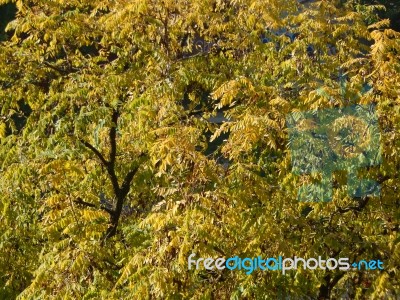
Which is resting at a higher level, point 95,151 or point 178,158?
point 95,151

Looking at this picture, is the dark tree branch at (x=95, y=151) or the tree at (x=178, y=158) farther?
the dark tree branch at (x=95, y=151)

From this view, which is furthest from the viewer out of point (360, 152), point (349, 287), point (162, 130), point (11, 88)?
point (11, 88)

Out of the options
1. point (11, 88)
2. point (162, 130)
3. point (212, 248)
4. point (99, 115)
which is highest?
point (11, 88)

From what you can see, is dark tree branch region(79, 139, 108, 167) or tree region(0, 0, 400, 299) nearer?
tree region(0, 0, 400, 299)

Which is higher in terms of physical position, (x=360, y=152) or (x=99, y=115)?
(x=99, y=115)

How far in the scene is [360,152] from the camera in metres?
5.71

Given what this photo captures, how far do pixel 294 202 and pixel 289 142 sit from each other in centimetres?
65

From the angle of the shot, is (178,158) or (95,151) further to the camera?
(95,151)

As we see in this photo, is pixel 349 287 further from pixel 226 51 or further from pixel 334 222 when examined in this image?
pixel 226 51

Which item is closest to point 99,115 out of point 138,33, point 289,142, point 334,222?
point 138,33

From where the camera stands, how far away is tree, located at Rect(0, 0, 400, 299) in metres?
5.08

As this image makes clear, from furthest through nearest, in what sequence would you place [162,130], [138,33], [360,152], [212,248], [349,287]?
[138,33] → [349,287] → [360,152] → [162,130] → [212,248]

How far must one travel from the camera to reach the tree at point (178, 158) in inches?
200

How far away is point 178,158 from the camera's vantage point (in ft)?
15.8
